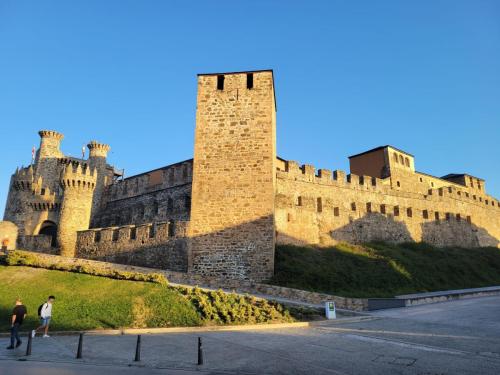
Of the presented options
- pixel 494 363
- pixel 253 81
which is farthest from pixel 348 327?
pixel 253 81

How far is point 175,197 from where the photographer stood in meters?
29.3

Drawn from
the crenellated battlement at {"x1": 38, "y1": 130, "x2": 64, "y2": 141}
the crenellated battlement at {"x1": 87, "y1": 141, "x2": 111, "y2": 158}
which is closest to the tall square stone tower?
the crenellated battlement at {"x1": 87, "y1": 141, "x2": 111, "y2": 158}

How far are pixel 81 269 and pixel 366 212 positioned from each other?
22282 millimetres

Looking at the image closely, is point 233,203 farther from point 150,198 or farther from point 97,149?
point 97,149

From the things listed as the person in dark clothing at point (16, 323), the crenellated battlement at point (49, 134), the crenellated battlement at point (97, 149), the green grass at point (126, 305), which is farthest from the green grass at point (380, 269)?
the crenellated battlement at point (49, 134)

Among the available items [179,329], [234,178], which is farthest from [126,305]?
[234,178]

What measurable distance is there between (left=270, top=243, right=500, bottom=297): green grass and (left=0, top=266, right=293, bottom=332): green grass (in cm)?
490

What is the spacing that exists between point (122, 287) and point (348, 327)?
359 inches

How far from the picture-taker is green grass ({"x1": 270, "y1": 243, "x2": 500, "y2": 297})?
1855 cm

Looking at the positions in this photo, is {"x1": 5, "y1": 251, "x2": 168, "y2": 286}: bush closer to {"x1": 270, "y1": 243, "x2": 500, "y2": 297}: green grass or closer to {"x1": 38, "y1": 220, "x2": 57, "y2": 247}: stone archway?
{"x1": 270, "y1": 243, "x2": 500, "y2": 297}: green grass

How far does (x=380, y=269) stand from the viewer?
22141mm

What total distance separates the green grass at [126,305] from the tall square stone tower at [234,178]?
399cm

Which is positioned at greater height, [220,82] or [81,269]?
[220,82]

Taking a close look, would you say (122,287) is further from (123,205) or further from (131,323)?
(123,205)
